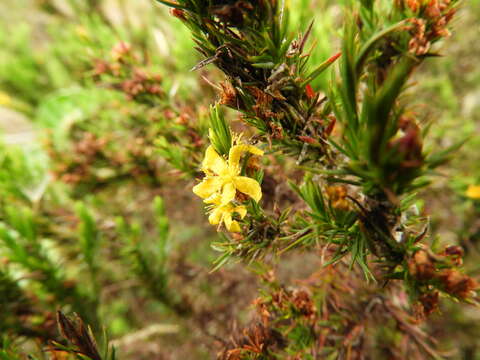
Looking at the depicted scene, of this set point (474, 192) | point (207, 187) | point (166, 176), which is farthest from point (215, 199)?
point (474, 192)

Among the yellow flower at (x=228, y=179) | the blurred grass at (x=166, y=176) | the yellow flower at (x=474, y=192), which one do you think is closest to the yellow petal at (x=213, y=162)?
the yellow flower at (x=228, y=179)

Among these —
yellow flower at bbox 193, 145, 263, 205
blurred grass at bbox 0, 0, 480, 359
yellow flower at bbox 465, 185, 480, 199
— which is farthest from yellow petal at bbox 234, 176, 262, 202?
yellow flower at bbox 465, 185, 480, 199

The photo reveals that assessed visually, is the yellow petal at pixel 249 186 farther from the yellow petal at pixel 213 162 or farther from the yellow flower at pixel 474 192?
the yellow flower at pixel 474 192

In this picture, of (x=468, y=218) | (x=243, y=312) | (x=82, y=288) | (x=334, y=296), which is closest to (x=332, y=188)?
(x=334, y=296)

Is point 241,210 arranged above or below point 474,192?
above

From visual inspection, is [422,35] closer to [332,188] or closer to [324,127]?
[324,127]

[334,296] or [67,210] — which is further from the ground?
[334,296]

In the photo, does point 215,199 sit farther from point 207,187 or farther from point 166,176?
point 166,176
